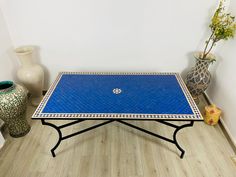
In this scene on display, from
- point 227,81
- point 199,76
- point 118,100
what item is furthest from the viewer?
point 199,76

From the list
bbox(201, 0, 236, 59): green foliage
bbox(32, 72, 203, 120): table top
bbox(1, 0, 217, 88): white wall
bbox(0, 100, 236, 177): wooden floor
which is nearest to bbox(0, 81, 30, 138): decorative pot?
bbox(0, 100, 236, 177): wooden floor

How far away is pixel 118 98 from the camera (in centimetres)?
162

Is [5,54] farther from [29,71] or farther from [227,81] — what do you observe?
[227,81]

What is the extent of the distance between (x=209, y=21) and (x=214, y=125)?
3.77ft

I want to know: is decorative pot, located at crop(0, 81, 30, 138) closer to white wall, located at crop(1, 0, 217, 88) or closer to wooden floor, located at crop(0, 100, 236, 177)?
wooden floor, located at crop(0, 100, 236, 177)

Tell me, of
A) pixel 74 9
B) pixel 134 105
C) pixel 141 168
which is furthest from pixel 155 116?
pixel 74 9

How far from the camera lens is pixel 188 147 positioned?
69.4 inches

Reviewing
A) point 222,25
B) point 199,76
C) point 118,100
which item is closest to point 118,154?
point 118,100

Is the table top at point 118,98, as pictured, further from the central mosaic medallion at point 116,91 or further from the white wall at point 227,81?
the white wall at point 227,81

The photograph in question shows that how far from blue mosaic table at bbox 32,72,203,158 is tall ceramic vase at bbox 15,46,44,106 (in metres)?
0.32

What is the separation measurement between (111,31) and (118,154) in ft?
4.27

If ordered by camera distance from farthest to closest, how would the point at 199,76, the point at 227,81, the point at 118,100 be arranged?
the point at 199,76, the point at 227,81, the point at 118,100

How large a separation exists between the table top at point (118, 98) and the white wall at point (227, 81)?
529 millimetres

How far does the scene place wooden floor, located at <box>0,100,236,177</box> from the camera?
1.56 metres
